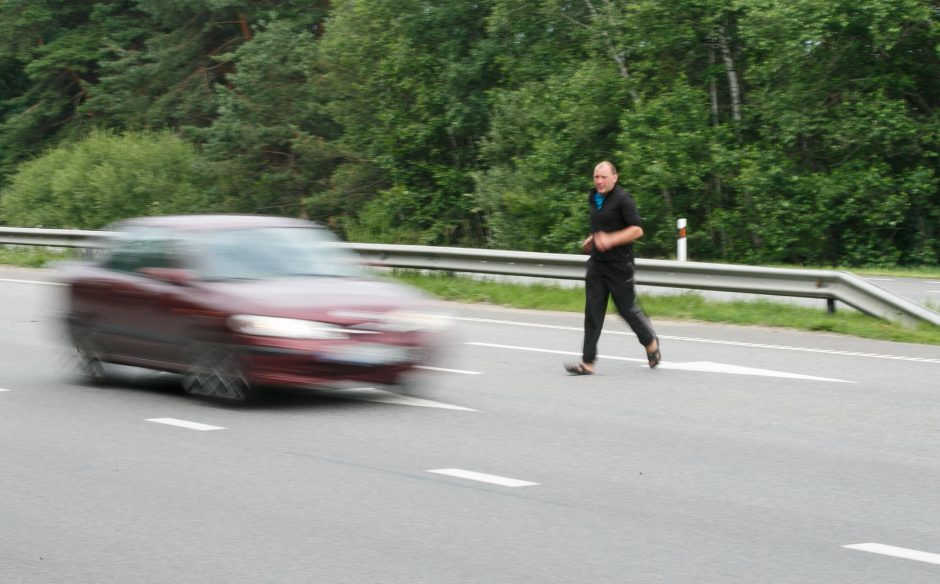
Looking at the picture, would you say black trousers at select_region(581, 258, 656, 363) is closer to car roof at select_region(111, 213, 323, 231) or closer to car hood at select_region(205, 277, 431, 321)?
car hood at select_region(205, 277, 431, 321)

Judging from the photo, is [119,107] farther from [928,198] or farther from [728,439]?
[728,439]

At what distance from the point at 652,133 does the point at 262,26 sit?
79.1 feet

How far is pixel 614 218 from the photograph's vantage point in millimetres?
11859

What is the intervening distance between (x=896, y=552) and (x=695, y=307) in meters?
11.4

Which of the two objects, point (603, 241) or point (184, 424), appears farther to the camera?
point (603, 241)

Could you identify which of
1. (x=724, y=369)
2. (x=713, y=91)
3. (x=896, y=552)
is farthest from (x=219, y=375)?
(x=713, y=91)

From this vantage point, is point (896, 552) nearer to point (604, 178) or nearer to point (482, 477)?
point (482, 477)

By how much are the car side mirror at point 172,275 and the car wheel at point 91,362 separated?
0.92m

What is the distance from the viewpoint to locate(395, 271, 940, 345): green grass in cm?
1532

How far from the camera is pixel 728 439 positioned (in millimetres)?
9023

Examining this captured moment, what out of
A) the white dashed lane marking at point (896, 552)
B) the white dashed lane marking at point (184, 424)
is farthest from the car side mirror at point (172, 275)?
the white dashed lane marking at point (896, 552)

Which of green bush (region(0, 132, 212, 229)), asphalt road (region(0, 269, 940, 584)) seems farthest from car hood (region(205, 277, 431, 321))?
green bush (region(0, 132, 212, 229))

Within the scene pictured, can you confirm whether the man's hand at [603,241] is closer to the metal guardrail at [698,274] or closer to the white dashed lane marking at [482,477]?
the white dashed lane marking at [482,477]

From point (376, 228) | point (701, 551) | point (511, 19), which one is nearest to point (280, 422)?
point (701, 551)
